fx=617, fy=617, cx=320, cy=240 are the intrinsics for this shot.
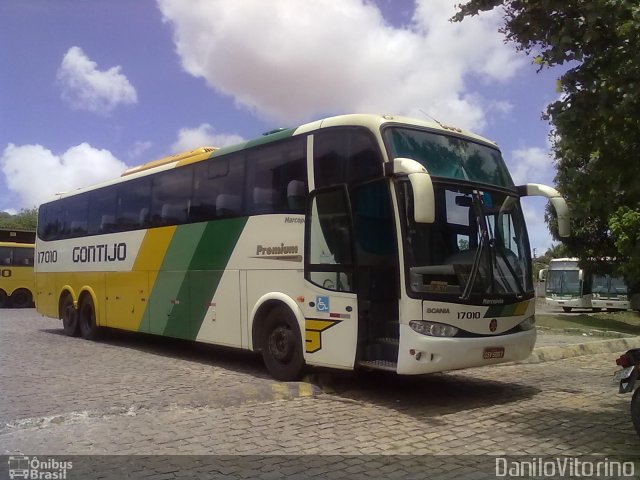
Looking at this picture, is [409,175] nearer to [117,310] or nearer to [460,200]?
[460,200]

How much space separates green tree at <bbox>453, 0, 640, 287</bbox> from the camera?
19.0ft

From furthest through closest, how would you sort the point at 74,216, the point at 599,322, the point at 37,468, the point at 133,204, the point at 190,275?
the point at 599,322
the point at 74,216
the point at 133,204
the point at 190,275
the point at 37,468

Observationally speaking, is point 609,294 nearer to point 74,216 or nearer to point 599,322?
point 599,322

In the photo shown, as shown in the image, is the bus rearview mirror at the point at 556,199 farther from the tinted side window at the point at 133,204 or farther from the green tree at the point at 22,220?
the green tree at the point at 22,220

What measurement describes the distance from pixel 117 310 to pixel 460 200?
8.56m

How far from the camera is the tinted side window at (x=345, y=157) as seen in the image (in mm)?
7848

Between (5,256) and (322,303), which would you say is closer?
(322,303)

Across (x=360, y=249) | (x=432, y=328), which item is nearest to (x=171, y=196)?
(x=360, y=249)

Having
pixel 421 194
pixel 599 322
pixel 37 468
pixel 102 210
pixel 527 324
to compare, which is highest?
pixel 102 210

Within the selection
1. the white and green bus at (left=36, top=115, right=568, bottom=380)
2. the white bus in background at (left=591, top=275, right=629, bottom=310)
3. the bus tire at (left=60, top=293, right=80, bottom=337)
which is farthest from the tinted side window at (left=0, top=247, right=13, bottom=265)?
the white bus in background at (left=591, top=275, right=629, bottom=310)

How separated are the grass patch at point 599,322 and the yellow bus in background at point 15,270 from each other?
905 inches

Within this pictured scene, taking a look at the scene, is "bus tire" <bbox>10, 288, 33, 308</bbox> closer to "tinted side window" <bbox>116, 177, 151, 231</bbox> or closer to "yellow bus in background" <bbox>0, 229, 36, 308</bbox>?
"yellow bus in background" <bbox>0, 229, 36, 308</bbox>

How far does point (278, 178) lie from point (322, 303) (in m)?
2.10

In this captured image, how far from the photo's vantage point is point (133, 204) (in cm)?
1285
